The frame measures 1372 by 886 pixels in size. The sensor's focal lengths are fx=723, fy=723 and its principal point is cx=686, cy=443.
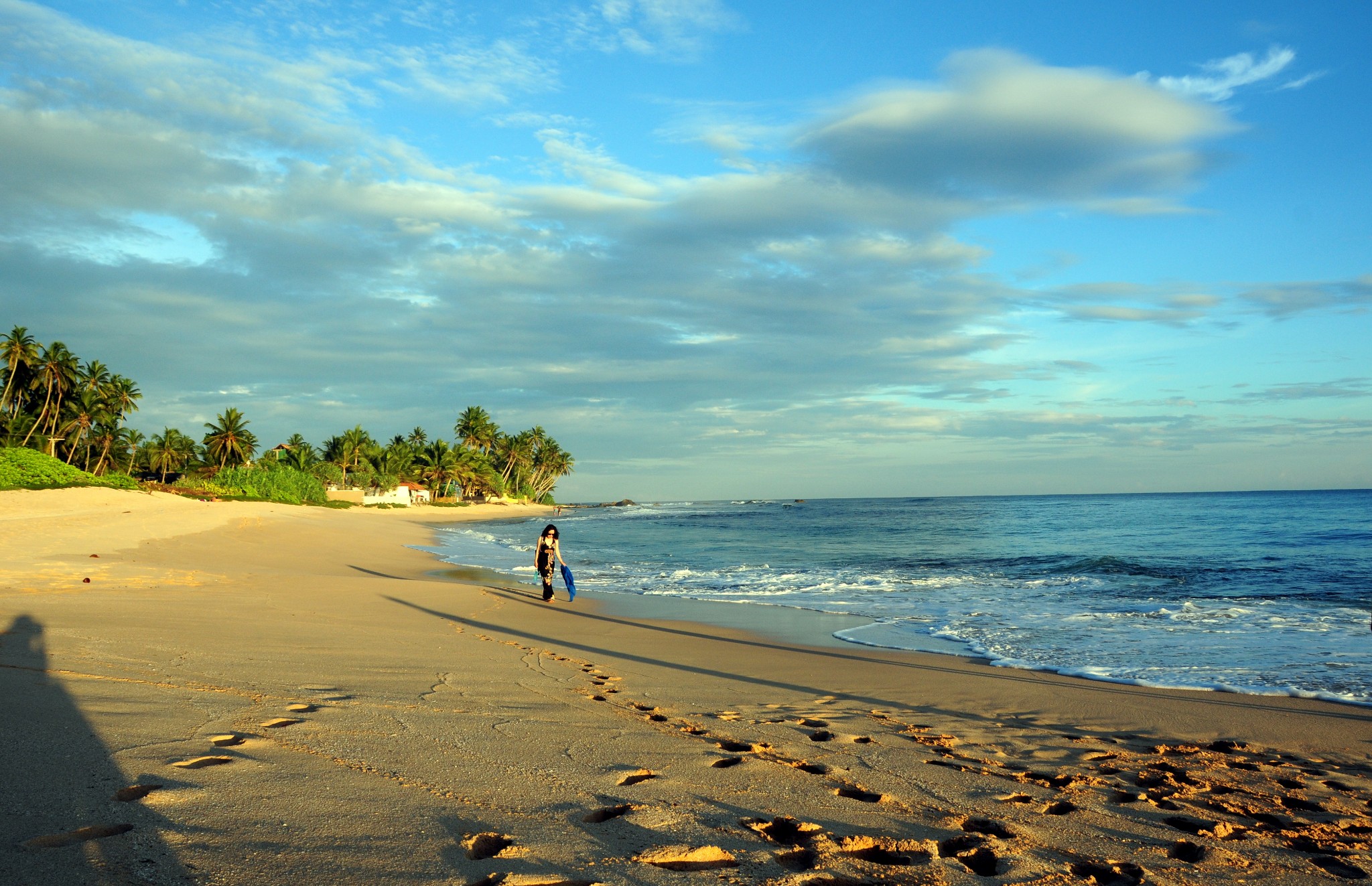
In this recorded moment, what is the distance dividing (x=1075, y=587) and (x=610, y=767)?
17931 millimetres

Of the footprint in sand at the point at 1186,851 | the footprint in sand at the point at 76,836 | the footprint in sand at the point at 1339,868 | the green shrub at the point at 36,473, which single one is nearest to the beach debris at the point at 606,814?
the footprint in sand at the point at 76,836

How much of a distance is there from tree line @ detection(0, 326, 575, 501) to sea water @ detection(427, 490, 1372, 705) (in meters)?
41.1

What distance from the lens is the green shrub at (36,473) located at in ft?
107

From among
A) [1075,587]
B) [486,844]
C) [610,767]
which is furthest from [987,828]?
[1075,587]

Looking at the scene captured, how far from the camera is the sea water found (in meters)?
9.64

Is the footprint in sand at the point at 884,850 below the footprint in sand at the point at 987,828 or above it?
above

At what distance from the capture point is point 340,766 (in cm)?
394

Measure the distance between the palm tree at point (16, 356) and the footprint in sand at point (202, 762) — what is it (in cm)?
7079

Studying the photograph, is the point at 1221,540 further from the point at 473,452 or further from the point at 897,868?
the point at 473,452

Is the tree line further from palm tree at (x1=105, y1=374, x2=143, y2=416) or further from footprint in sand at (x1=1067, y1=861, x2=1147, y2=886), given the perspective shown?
footprint in sand at (x1=1067, y1=861, x2=1147, y2=886)

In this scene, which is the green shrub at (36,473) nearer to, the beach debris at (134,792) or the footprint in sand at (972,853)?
the beach debris at (134,792)

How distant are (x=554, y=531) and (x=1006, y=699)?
385 inches

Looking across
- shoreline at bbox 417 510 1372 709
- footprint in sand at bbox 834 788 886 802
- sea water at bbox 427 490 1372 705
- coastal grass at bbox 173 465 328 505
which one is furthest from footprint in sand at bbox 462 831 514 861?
coastal grass at bbox 173 465 328 505

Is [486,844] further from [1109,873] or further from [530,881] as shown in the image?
[1109,873]
